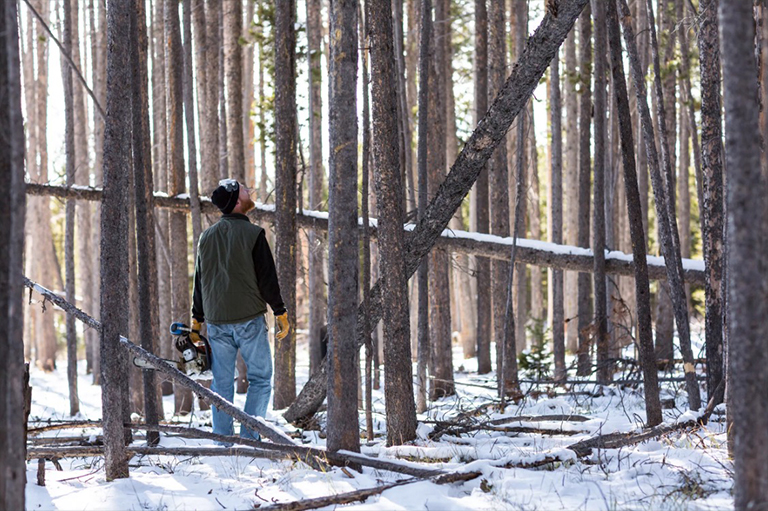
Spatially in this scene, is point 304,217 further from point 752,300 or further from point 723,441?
point 752,300

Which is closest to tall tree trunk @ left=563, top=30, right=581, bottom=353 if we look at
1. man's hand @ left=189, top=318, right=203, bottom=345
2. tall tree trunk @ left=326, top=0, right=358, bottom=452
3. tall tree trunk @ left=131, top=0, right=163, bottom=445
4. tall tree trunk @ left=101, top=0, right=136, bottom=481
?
man's hand @ left=189, top=318, right=203, bottom=345

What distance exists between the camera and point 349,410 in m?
4.65

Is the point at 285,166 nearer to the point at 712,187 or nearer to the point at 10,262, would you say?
the point at 712,187

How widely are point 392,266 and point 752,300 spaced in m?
3.27

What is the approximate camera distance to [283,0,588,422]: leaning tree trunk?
5.38 meters

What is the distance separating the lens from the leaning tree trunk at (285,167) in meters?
8.55

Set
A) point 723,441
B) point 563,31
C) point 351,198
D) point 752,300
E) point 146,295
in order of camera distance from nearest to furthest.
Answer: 1. point 752,300
2. point 351,198
3. point 723,441
4. point 563,31
5. point 146,295

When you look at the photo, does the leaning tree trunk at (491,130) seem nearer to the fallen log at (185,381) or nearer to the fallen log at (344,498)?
the fallen log at (185,381)

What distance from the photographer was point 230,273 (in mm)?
5977

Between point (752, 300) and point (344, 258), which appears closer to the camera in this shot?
point (752, 300)

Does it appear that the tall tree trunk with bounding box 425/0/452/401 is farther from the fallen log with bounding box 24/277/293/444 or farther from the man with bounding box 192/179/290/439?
the fallen log with bounding box 24/277/293/444

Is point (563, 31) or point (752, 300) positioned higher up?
point (563, 31)

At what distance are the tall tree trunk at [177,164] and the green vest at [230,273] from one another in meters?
3.99

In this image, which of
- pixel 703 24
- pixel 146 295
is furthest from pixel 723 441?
pixel 146 295
